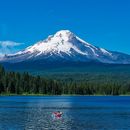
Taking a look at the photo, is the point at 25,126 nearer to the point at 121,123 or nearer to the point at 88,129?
the point at 88,129

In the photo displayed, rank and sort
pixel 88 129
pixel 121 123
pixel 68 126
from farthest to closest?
pixel 121 123, pixel 68 126, pixel 88 129

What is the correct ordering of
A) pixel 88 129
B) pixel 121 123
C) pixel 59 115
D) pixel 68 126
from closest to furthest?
1. pixel 88 129
2. pixel 68 126
3. pixel 121 123
4. pixel 59 115

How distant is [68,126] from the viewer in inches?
3147

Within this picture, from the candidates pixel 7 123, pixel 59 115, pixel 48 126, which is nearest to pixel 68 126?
pixel 48 126

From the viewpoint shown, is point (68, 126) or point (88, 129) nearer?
point (88, 129)

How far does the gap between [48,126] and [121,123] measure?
13.5 metres

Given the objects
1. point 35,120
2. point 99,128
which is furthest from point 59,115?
point 99,128

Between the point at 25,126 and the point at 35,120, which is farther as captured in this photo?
the point at 35,120

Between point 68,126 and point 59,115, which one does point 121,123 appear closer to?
point 68,126

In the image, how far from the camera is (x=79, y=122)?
86.8m

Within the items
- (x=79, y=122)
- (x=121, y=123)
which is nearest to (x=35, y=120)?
(x=79, y=122)

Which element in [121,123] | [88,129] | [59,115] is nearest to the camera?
[88,129]

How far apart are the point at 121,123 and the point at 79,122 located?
7.16 m

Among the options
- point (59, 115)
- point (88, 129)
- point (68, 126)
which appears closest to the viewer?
point (88, 129)
